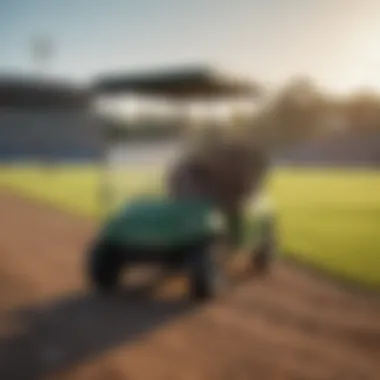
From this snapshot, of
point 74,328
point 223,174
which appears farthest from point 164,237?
point 74,328

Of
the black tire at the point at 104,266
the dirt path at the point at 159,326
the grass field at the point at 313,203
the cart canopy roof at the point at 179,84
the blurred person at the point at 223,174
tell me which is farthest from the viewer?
the black tire at the point at 104,266

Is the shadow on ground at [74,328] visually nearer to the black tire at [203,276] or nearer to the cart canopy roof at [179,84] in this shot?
the black tire at [203,276]

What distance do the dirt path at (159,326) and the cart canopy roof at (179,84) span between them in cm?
86

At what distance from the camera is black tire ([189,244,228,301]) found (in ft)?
9.91

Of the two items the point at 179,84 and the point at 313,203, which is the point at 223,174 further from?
the point at 313,203

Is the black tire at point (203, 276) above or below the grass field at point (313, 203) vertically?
below

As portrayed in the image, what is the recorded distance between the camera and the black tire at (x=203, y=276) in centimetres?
302

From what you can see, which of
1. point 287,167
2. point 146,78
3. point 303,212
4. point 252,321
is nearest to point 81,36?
point 146,78

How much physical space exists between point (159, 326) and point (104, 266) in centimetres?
41

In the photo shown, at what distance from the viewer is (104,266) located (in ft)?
9.75

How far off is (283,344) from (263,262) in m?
0.84

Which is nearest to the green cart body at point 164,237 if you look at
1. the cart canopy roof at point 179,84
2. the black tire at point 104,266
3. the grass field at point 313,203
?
the black tire at point 104,266

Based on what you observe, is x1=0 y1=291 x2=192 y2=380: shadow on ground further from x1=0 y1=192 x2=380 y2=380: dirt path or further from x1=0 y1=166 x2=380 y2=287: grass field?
x1=0 y1=166 x2=380 y2=287: grass field

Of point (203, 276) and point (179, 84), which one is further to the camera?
point (203, 276)
